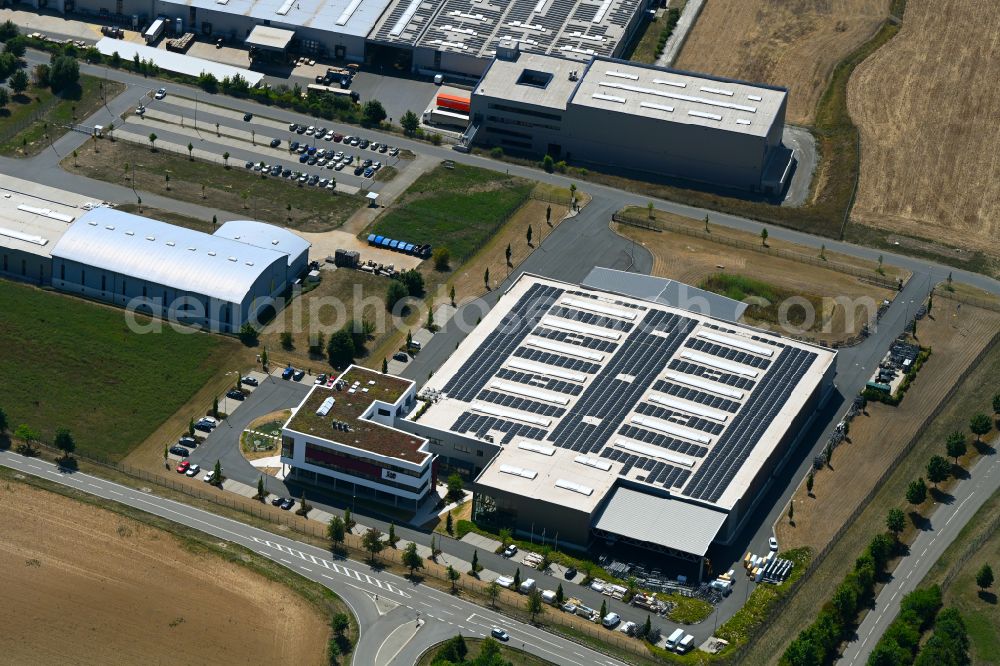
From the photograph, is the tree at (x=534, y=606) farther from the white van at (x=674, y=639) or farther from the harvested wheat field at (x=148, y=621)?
the harvested wheat field at (x=148, y=621)

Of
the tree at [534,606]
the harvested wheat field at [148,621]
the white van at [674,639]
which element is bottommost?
the harvested wheat field at [148,621]

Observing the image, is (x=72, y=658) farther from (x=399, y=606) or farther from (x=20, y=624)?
(x=399, y=606)

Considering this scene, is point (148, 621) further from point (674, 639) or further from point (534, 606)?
point (674, 639)

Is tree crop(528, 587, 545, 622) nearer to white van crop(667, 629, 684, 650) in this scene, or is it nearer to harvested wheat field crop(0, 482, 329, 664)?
white van crop(667, 629, 684, 650)

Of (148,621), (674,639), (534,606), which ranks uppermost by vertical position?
(534,606)

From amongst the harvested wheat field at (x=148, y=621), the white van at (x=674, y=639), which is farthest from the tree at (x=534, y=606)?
the harvested wheat field at (x=148, y=621)

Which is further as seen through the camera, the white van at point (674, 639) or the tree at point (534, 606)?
the tree at point (534, 606)

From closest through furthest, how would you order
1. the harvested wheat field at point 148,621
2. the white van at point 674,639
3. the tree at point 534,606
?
the harvested wheat field at point 148,621 → the white van at point 674,639 → the tree at point 534,606

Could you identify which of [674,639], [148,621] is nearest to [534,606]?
[674,639]
